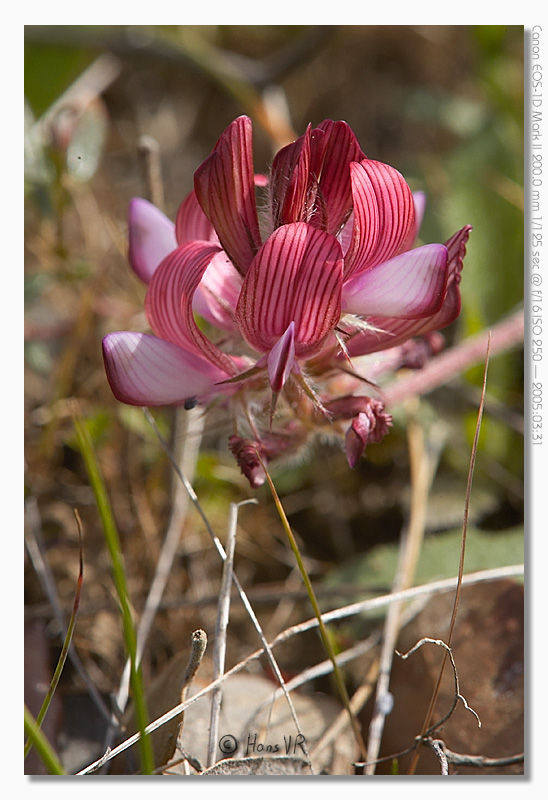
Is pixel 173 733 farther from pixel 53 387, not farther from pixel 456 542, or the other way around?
pixel 53 387

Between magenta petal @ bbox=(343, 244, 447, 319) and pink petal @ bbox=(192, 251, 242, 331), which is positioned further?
pink petal @ bbox=(192, 251, 242, 331)

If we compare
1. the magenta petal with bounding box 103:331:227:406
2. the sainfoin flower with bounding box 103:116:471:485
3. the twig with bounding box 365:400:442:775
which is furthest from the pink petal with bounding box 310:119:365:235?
the twig with bounding box 365:400:442:775

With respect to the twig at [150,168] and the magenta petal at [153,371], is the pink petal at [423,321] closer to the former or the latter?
the magenta petal at [153,371]

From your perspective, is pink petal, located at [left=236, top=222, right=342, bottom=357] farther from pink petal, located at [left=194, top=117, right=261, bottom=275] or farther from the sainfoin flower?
pink petal, located at [left=194, top=117, right=261, bottom=275]

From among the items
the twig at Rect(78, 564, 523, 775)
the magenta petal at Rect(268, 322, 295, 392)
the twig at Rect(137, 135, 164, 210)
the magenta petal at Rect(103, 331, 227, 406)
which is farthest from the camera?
the twig at Rect(137, 135, 164, 210)

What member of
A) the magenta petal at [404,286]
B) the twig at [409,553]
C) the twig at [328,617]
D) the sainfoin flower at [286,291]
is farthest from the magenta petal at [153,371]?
the twig at [409,553]

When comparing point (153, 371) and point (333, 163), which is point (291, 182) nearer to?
point (333, 163)

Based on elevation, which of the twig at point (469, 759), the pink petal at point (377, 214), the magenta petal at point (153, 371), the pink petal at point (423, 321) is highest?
the pink petal at point (377, 214)

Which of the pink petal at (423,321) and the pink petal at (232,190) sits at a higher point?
the pink petal at (232,190)
